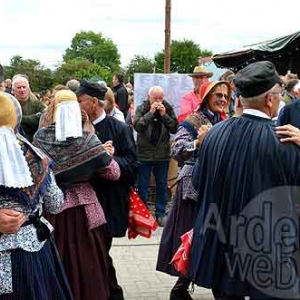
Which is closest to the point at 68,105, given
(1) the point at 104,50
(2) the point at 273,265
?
(2) the point at 273,265

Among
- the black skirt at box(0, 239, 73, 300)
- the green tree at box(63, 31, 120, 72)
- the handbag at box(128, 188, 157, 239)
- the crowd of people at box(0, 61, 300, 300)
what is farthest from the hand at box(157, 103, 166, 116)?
the green tree at box(63, 31, 120, 72)

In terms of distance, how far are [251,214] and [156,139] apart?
463cm

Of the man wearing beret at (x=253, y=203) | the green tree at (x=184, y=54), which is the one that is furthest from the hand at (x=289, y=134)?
the green tree at (x=184, y=54)

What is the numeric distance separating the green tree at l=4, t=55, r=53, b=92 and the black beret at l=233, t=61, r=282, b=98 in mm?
34052

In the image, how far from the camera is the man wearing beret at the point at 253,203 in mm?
2660

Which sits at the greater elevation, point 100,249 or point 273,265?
point 273,265

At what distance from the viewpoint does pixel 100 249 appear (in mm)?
3947

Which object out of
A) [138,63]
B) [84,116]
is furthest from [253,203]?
[138,63]

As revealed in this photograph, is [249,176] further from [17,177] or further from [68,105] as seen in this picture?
[68,105]

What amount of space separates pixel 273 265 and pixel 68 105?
65.3 inches

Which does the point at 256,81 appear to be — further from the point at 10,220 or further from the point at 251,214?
the point at 10,220

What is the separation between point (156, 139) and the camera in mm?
7293

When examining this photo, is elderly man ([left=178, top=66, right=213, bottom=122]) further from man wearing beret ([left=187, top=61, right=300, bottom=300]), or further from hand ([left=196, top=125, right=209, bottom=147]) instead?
man wearing beret ([left=187, top=61, right=300, bottom=300])

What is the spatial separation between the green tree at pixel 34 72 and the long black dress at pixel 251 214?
34022 millimetres
